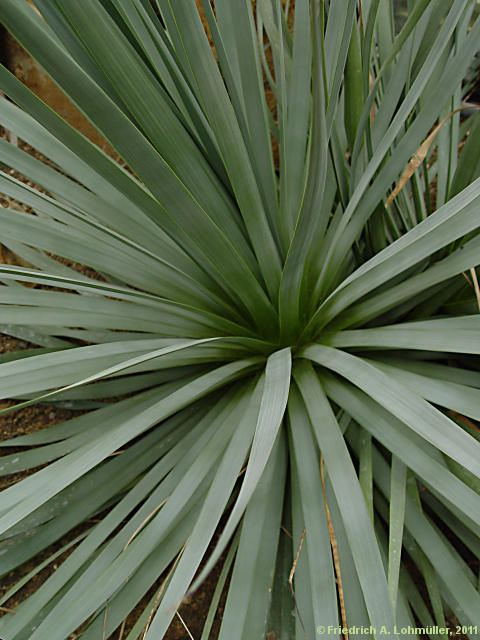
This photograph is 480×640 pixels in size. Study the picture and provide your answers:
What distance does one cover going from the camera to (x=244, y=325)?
90 centimetres

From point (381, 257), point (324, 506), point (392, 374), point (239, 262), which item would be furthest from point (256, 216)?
point (324, 506)

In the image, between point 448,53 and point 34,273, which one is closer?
point 34,273

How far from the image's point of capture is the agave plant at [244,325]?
588mm

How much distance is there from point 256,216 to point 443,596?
66 cm

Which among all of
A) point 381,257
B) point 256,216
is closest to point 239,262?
point 256,216

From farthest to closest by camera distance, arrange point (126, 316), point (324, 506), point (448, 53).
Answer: point (448, 53) → point (126, 316) → point (324, 506)

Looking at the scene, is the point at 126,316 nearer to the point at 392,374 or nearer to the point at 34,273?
the point at 34,273

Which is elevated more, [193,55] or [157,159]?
[193,55]

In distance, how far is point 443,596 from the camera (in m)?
0.77

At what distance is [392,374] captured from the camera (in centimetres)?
75

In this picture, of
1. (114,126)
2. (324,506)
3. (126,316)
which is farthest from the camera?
(126,316)

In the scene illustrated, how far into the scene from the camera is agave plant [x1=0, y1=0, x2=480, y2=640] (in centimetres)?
59

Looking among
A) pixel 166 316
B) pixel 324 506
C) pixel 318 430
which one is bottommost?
pixel 324 506

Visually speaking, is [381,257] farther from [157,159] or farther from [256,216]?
[157,159]
